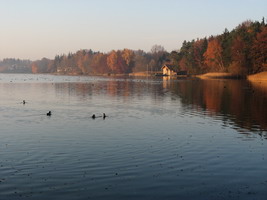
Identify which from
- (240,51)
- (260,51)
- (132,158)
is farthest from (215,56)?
(132,158)

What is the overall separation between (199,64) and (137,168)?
589ft

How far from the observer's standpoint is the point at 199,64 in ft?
630

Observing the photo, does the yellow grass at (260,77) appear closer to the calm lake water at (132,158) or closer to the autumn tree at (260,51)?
the autumn tree at (260,51)

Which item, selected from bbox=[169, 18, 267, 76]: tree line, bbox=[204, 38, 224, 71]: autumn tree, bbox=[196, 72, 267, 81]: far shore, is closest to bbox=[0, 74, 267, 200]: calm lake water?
bbox=[196, 72, 267, 81]: far shore

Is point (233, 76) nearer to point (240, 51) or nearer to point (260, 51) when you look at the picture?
point (240, 51)

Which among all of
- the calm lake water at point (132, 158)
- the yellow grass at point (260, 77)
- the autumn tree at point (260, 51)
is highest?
the autumn tree at point (260, 51)

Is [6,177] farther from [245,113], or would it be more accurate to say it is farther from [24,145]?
[245,113]

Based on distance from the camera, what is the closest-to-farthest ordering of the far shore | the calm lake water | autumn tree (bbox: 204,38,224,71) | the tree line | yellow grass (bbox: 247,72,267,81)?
the calm lake water < yellow grass (bbox: 247,72,267,81) < the far shore < the tree line < autumn tree (bbox: 204,38,224,71)

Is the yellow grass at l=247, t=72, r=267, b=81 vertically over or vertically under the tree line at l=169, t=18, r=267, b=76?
under

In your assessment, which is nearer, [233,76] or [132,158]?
[132,158]

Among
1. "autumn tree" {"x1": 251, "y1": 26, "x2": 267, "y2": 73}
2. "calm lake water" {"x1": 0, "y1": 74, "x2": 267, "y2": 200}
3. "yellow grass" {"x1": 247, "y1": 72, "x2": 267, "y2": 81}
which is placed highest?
"autumn tree" {"x1": 251, "y1": 26, "x2": 267, "y2": 73}

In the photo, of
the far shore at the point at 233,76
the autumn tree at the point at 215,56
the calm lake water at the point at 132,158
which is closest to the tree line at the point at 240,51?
the autumn tree at the point at 215,56

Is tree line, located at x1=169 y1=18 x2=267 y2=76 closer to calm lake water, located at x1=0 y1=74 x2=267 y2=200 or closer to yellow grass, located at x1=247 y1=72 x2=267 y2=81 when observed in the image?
yellow grass, located at x1=247 y1=72 x2=267 y2=81

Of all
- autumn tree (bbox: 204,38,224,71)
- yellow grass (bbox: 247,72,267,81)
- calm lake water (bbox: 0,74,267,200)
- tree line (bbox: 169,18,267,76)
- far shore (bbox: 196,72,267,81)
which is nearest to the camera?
calm lake water (bbox: 0,74,267,200)
